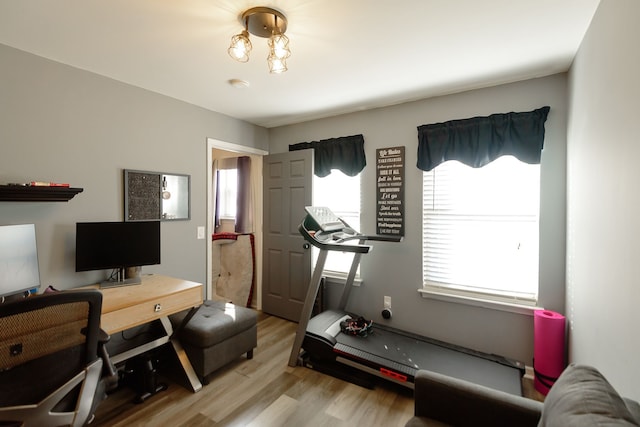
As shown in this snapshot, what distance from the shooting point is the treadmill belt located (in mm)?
2145

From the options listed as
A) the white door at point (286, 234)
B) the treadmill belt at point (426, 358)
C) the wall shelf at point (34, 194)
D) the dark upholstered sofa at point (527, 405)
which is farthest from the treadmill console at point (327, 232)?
the wall shelf at point (34, 194)

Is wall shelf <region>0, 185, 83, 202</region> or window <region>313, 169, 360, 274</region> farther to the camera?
window <region>313, 169, 360, 274</region>

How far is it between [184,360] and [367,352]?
58.9 inches

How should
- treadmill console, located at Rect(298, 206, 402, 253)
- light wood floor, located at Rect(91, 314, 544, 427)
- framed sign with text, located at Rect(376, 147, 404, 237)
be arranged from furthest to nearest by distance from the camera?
framed sign with text, located at Rect(376, 147, 404, 237), treadmill console, located at Rect(298, 206, 402, 253), light wood floor, located at Rect(91, 314, 544, 427)

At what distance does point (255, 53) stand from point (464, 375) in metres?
2.81

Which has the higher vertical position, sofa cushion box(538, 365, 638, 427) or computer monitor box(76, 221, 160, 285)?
computer monitor box(76, 221, 160, 285)

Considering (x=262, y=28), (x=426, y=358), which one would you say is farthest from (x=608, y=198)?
(x=262, y=28)

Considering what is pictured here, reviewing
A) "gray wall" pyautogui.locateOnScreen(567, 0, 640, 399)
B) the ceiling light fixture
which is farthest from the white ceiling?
"gray wall" pyautogui.locateOnScreen(567, 0, 640, 399)

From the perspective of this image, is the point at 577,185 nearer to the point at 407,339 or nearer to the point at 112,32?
the point at 407,339

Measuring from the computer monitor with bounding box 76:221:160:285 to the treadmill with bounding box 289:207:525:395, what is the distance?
128 centimetres

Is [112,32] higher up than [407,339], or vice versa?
[112,32]

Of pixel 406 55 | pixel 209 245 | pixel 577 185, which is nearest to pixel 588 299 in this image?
pixel 577 185

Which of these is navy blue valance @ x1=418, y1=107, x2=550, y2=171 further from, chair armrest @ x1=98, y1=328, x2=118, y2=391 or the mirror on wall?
chair armrest @ x1=98, y1=328, x2=118, y2=391

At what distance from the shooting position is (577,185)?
1940 millimetres
